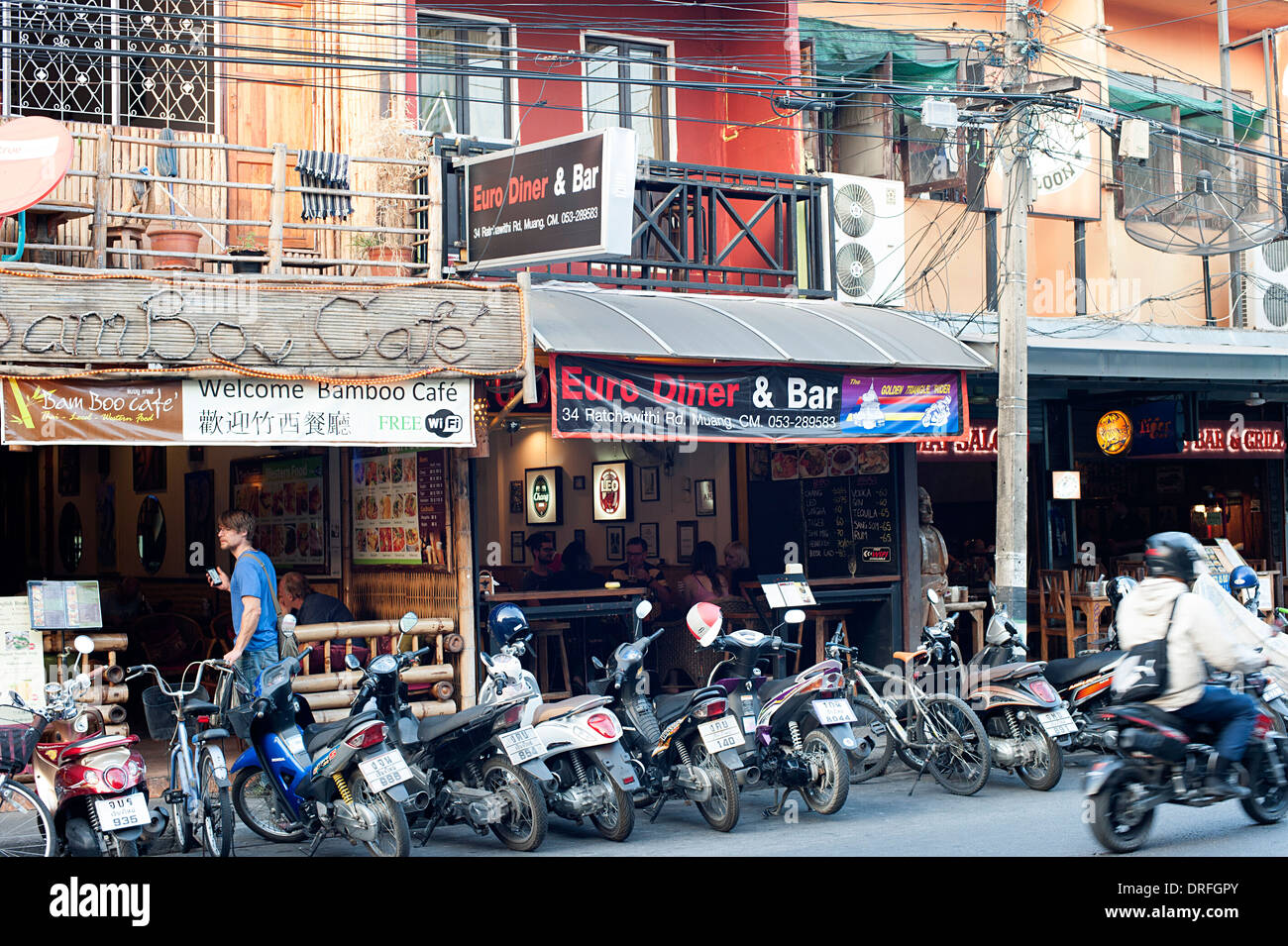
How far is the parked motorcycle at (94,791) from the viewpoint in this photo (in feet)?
25.0

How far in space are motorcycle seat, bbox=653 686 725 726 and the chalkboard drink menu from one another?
568cm

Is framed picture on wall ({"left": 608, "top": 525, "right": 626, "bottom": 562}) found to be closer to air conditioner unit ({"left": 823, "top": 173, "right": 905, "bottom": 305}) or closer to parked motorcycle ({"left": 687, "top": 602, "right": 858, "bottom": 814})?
air conditioner unit ({"left": 823, "top": 173, "right": 905, "bottom": 305})

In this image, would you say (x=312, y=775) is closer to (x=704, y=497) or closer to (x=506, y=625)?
(x=506, y=625)

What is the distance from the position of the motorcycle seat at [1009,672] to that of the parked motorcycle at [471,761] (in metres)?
3.57

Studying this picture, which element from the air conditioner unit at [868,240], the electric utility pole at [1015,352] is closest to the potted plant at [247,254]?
the air conditioner unit at [868,240]

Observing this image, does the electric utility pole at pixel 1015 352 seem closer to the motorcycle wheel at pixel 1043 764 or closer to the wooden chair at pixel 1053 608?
the motorcycle wheel at pixel 1043 764

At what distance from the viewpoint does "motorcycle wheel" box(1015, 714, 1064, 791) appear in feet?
33.3

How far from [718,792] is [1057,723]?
2.62m

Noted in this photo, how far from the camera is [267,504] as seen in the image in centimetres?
1464

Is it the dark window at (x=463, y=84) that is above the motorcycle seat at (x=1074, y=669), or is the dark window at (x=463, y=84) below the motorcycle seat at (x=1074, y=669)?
above

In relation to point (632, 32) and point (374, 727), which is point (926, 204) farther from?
point (374, 727)

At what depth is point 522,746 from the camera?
863 centimetres

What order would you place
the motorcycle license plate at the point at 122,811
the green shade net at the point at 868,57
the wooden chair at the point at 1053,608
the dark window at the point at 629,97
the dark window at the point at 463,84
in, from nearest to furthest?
the motorcycle license plate at the point at 122,811
the dark window at the point at 463,84
the dark window at the point at 629,97
the green shade net at the point at 868,57
the wooden chair at the point at 1053,608

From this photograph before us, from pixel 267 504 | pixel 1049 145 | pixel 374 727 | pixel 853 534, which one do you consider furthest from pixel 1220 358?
pixel 374 727
